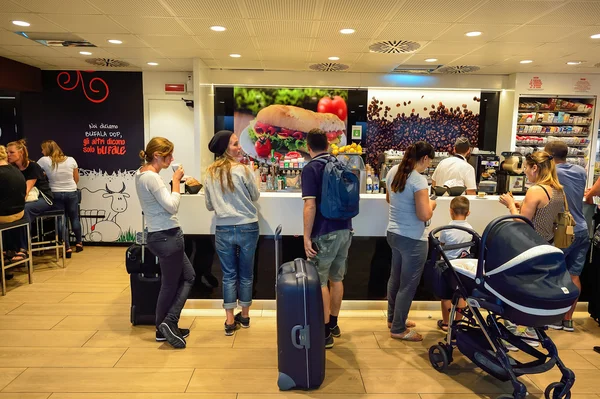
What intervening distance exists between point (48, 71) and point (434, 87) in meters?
6.38

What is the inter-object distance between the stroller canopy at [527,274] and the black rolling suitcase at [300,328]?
1025 mm

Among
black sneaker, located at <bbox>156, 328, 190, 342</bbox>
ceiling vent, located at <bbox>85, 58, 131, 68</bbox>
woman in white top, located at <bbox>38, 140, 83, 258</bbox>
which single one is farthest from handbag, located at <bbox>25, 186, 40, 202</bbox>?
black sneaker, located at <bbox>156, 328, 190, 342</bbox>

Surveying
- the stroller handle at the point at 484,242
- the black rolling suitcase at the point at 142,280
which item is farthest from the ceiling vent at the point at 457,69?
the black rolling suitcase at the point at 142,280

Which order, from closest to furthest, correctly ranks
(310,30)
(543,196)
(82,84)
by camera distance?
(543,196) → (310,30) → (82,84)

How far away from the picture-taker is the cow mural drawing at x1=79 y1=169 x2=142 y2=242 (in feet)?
23.5

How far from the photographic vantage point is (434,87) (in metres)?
7.15

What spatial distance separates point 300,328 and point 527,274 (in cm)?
131

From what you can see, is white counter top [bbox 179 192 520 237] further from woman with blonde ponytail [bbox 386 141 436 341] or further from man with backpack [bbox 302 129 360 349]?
man with backpack [bbox 302 129 360 349]

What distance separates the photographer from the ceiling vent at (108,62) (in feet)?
20.4

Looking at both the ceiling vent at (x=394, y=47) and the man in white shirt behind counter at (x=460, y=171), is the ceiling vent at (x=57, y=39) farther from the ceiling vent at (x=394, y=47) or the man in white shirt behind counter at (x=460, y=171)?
the man in white shirt behind counter at (x=460, y=171)

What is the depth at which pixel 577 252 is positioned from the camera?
3.59 m

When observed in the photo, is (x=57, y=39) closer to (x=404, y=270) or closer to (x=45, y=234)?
(x=45, y=234)

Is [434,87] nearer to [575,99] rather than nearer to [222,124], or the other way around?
[575,99]

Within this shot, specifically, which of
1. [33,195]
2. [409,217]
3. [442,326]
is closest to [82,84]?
[33,195]
